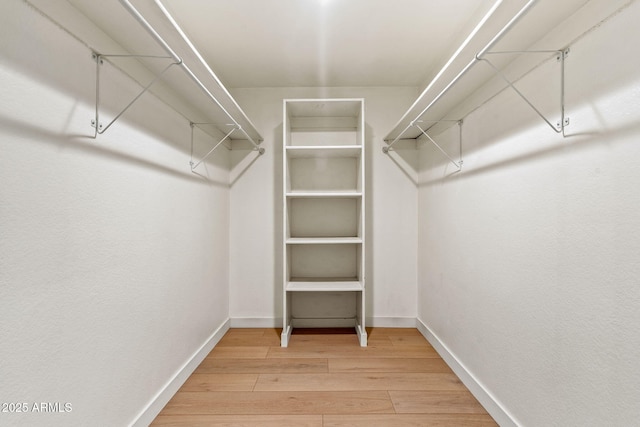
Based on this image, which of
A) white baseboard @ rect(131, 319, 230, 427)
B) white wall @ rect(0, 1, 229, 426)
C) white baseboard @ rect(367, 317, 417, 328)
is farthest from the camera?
white baseboard @ rect(367, 317, 417, 328)

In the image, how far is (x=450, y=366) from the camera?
1997mm

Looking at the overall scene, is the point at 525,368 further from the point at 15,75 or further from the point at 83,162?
the point at 15,75

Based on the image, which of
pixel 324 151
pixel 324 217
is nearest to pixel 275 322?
pixel 324 217

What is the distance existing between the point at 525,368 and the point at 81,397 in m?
1.70

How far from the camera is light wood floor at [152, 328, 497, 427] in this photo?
4.98ft

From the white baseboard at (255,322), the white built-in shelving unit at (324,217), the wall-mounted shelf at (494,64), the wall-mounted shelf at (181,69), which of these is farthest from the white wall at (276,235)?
the wall-mounted shelf at (494,64)

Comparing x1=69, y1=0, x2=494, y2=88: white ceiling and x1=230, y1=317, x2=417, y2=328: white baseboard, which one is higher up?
x1=69, y1=0, x2=494, y2=88: white ceiling

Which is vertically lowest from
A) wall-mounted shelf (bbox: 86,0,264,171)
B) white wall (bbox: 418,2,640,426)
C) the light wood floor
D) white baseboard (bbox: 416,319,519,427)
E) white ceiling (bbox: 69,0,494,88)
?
the light wood floor

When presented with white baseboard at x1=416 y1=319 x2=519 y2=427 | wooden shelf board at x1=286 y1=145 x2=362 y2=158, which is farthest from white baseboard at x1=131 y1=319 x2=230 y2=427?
white baseboard at x1=416 y1=319 x2=519 y2=427

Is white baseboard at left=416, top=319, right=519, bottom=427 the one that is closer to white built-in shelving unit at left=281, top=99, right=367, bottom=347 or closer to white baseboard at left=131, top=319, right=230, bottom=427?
white built-in shelving unit at left=281, top=99, right=367, bottom=347

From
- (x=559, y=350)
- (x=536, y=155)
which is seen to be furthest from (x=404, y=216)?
(x=559, y=350)

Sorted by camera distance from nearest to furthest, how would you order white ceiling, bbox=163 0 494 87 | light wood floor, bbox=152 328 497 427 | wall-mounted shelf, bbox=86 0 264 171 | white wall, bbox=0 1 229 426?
1. white wall, bbox=0 1 229 426
2. wall-mounted shelf, bbox=86 0 264 171
3. light wood floor, bbox=152 328 497 427
4. white ceiling, bbox=163 0 494 87

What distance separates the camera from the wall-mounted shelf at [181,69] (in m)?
1.00

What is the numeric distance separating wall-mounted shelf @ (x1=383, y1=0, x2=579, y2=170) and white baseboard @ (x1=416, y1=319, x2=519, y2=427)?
4.03 ft
